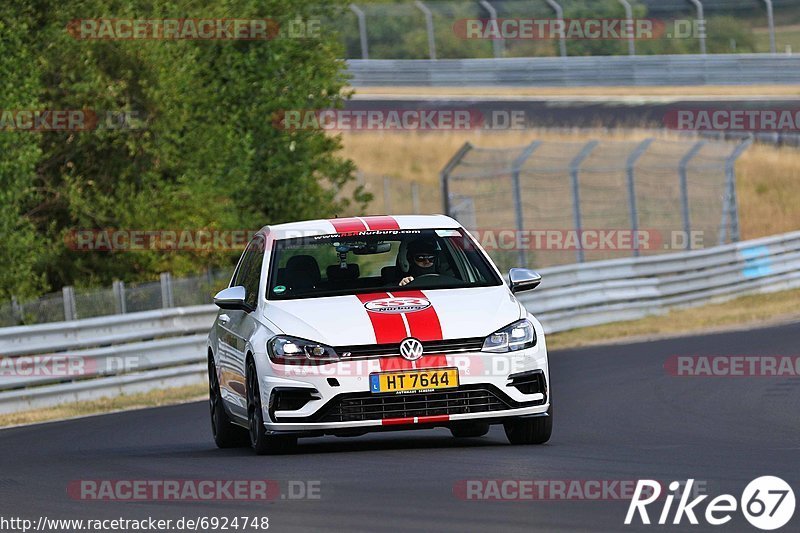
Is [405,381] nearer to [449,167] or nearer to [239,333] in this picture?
[239,333]

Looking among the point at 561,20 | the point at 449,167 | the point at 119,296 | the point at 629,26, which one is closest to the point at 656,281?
the point at 449,167

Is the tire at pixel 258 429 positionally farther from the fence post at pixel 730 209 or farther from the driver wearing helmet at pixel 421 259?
the fence post at pixel 730 209

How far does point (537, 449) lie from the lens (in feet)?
33.8

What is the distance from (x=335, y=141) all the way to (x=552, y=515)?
2296cm

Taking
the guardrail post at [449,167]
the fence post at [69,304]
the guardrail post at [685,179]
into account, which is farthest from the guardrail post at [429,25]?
the fence post at [69,304]

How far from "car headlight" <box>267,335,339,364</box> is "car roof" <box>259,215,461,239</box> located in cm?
143

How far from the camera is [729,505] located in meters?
7.49

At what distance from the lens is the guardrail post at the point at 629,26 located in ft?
140

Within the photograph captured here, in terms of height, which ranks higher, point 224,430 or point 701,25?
point 701,25

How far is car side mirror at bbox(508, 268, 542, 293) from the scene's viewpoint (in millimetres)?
11055

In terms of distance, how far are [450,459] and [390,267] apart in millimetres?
2008

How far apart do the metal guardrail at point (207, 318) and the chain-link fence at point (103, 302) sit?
485mm

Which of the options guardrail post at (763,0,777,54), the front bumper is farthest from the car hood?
guardrail post at (763,0,777,54)

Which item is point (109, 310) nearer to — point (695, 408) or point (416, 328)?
point (695, 408)
